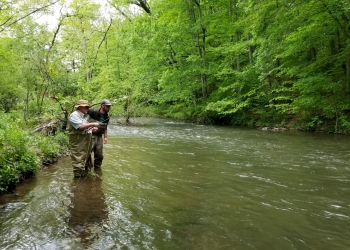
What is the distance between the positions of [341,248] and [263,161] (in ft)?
16.8

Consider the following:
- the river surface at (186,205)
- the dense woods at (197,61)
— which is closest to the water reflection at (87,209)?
the river surface at (186,205)

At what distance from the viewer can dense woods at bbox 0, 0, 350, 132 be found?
11.7m

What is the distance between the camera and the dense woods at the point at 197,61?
1172cm

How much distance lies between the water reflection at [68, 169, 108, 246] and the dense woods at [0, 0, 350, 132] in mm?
4026

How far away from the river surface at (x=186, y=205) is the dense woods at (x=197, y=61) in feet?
14.0

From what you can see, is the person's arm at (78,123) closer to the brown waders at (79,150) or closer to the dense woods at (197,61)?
the brown waders at (79,150)

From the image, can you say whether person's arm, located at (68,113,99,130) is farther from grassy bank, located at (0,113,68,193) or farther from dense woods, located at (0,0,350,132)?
dense woods, located at (0,0,350,132)

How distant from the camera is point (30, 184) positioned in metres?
6.17

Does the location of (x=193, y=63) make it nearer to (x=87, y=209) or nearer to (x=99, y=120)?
(x=99, y=120)

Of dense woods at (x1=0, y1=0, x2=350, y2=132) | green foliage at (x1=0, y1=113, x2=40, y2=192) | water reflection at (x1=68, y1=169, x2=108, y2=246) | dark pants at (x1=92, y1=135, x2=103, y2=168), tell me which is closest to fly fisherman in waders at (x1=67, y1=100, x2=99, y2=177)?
water reflection at (x1=68, y1=169, x2=108, y2=246)

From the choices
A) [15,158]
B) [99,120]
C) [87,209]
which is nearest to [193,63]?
[99,120]

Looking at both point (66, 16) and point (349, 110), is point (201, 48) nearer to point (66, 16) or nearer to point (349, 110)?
point (349, 110)

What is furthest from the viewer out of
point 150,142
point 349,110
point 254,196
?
point 349,110

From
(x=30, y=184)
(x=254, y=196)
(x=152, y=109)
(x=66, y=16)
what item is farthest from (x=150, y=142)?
(x=152, y=109)
